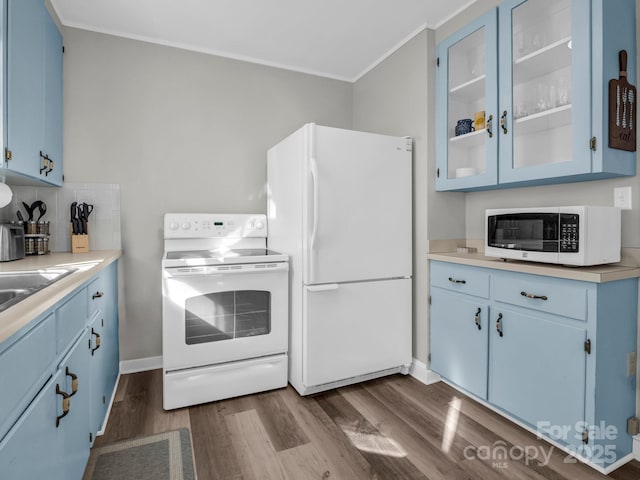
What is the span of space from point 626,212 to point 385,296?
1380 mm

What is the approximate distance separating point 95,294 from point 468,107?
2420 millimetres

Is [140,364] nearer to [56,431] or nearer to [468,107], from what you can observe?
[56,431]

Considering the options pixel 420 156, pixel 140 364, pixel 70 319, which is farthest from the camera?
pixel 140 364

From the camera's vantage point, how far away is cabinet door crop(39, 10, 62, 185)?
209 cm

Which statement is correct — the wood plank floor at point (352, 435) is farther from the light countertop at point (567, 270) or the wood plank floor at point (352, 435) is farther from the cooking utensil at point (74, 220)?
the cooking utensil at point (74, 220)

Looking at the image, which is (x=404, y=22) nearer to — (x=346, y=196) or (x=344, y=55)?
(x=344, y=55)

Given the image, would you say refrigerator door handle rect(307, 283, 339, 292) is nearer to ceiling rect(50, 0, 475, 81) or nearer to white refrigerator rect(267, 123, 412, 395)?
white refrigerator rect(267, 123, 412, 395)

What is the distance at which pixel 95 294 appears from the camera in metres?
1.68

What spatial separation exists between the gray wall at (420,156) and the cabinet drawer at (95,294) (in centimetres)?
196

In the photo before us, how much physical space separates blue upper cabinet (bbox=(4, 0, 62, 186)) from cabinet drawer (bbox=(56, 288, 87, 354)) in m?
0.73

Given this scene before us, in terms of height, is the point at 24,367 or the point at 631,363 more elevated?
the point at 24,367

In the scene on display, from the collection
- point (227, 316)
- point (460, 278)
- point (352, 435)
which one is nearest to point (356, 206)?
point (460, 278)

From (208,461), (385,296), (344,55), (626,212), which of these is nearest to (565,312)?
(626,212)

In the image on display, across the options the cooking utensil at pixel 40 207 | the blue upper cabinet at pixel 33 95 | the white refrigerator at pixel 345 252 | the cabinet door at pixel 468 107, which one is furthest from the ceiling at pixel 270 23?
the cooking utensil at pixel 40 207
